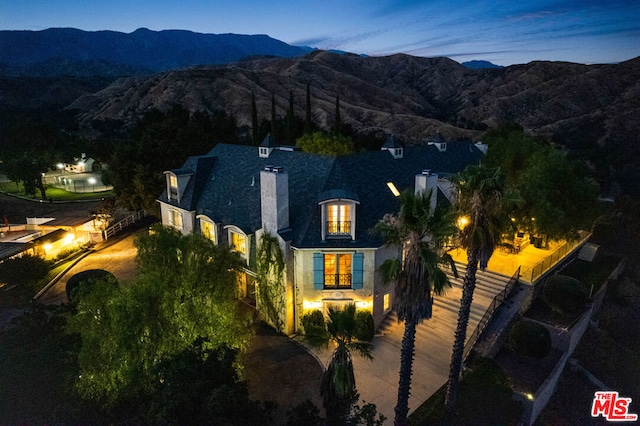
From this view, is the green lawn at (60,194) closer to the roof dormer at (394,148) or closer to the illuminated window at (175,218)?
the illuminated window at (175,218)

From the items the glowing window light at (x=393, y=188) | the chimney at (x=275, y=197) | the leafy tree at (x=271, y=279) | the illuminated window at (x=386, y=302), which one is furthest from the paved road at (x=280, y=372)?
the glowing window light at (x=393, y=188)

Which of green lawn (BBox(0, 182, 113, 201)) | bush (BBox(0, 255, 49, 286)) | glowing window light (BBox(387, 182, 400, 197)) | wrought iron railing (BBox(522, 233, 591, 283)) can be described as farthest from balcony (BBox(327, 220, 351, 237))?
green lawn (BBox(0, 182, 113, 201))

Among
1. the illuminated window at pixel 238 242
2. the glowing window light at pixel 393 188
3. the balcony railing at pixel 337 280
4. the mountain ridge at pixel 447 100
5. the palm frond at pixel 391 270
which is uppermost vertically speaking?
the mountain ridge at pixel 447 100

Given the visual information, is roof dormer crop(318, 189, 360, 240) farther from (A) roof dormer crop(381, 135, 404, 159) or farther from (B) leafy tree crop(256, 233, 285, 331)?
(A) roof dormer crop(381, 135, 404, 159)

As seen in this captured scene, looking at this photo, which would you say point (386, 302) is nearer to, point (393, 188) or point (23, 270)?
point (393, 188)

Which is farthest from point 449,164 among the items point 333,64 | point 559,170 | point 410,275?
point 333,64

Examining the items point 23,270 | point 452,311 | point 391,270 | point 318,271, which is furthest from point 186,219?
point 391,270
